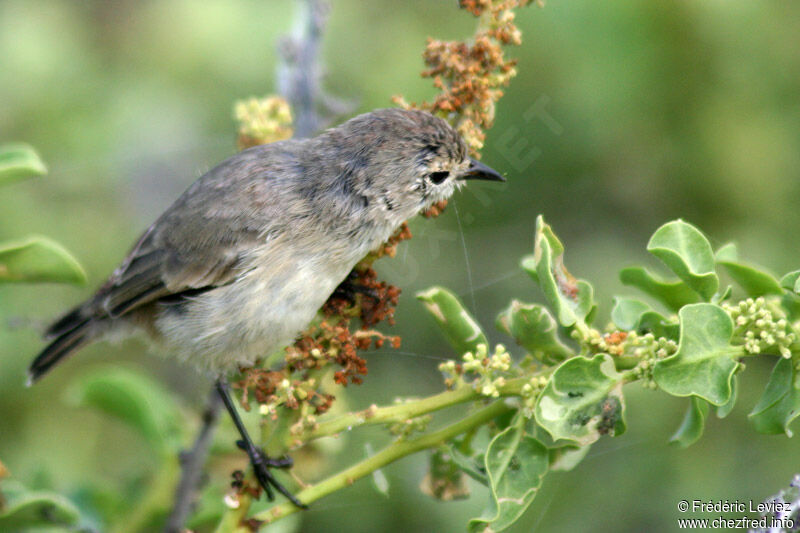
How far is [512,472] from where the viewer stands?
6.34ft

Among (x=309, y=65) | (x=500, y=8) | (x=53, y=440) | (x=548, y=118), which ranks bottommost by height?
(x=53, y=440)

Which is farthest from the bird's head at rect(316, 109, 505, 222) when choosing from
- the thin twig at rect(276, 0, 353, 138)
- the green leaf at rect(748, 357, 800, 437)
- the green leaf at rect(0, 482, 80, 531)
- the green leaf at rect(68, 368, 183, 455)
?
the green leaf at rect(0, 482, 80, 531)

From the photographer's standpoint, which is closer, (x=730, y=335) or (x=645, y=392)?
(x=730, y=335)

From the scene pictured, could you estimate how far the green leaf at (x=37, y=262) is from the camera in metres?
2.59

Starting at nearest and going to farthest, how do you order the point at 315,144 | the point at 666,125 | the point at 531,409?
1. the point at 531,409
2. the point at 315,144
3. the point at 666,125

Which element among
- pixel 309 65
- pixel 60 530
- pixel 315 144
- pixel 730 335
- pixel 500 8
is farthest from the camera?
pixel 309 65

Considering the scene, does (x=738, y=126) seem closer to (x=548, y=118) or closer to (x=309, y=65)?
(x=548, y=118)

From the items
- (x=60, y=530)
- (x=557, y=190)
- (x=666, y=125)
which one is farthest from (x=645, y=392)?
(x=60, y=530)

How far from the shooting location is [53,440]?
3.85m

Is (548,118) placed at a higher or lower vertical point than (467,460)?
higher

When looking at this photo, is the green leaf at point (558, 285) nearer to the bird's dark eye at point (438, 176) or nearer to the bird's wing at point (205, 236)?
the bird's dark eye at point (438, 176)

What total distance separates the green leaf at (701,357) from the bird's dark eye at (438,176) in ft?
4.14

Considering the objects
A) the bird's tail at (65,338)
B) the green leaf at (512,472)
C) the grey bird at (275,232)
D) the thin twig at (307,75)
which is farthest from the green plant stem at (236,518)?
the thin twig at (307,75)

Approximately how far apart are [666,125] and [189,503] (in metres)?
2.57
